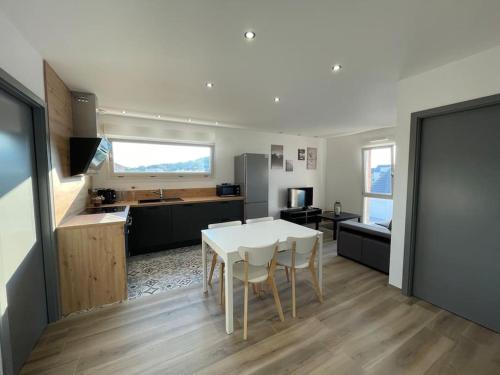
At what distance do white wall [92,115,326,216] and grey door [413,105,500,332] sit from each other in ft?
11.8

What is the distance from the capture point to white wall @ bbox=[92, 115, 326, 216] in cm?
397

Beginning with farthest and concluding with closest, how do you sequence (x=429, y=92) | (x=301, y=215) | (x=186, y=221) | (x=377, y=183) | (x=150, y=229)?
(x=301, y=215), (x=377, y=183), (x=186, y=221), (x=150, y=229), (x=429, y=92)

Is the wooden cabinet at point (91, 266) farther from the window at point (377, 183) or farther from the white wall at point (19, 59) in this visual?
the window at point (377, 183)

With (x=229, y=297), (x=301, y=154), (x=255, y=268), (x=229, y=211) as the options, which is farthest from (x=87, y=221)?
(x=301, y=154)

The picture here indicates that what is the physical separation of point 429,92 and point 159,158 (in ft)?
14.0

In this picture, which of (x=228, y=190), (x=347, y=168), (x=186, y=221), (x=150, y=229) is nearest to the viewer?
(x=150, y=229)

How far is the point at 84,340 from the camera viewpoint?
186 centimetres

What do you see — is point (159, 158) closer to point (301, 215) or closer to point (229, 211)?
point (229, 211)

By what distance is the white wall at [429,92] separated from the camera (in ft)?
6.12

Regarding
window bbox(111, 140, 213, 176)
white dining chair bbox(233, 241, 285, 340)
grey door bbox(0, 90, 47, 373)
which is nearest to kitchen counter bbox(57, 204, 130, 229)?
grey door bbox(0, 90, 47, 373)

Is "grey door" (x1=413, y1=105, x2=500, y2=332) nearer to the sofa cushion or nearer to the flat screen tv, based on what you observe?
the sofa cushion

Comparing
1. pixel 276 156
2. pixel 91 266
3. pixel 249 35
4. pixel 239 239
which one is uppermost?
pixel 249 35

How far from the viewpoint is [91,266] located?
226 centimetres

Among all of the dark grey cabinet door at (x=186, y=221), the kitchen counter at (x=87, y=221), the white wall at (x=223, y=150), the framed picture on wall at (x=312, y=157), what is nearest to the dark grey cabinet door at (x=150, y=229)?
the dark grey cabinet door at (x=186, y=221)
